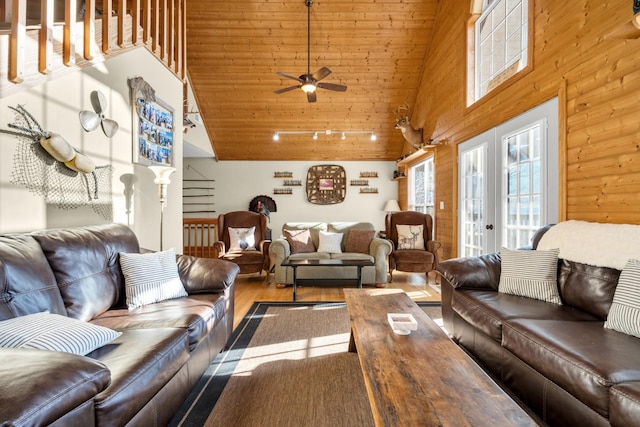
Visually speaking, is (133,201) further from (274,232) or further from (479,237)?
(274,232)

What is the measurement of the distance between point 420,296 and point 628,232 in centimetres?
246

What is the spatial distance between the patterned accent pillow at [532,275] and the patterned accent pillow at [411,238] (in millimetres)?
2637

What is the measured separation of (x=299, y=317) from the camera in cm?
336

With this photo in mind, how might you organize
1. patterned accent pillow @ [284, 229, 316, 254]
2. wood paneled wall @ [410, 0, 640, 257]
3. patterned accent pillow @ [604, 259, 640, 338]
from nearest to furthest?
patterned accent pillow @ [604, 259, 640, 338] → wood paneled wall @ [410, 0, 640, 257] → patterned accent pillow @ [284, 229, 316, 254]

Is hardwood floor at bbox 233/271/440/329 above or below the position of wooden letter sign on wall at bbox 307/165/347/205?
below

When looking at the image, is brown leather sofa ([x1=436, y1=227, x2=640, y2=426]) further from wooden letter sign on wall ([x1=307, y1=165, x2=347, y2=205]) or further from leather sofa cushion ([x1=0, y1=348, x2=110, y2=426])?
wooden letter sign on wall ([x1=307, y1=165, x2=347, y2=205])

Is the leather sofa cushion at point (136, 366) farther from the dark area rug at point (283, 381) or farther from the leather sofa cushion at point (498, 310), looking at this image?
the leather sofa cushion at point (498, 310)

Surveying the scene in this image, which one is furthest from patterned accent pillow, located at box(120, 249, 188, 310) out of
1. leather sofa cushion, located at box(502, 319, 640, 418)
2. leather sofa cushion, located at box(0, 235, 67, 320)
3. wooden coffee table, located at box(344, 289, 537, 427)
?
leather sofa cushion, located at box(502, 319, 640, 418)

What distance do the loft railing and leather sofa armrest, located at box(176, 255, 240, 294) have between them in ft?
4.95

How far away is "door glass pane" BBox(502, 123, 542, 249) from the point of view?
10.7ft

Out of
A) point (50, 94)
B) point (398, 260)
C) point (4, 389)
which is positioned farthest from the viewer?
point (398, 260)

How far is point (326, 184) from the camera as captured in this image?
790cm

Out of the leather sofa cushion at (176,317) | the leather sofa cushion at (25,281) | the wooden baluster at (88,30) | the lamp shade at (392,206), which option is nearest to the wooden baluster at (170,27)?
the wooden baluster at (88,30)

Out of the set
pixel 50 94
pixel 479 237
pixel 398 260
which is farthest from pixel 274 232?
pixel 50 94
